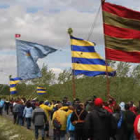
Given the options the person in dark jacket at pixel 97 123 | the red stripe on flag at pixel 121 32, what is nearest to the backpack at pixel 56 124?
the red stripe on flag at pixel 121 32

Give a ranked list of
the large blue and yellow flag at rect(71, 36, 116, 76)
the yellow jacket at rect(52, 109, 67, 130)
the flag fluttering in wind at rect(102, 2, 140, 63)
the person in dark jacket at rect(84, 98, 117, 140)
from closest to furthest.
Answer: the person in dark jacket at rect(84, 98, 117, 140)
the flag fluttering in wind at rect(102, 2, 140, 63)
the yellow jacket at rect(52, 109, 67, 130)
the large blue and yellow flag at rect(71, 36, 116, 76)

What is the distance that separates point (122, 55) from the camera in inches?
458

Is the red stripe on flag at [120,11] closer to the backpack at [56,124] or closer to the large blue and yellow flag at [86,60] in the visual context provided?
the large blue and yellow flag at [86,60]

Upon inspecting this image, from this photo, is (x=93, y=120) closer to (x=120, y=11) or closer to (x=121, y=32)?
(x=121, y=32)

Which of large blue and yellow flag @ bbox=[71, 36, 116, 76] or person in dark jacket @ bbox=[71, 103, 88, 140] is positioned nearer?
person in dark jacket @ bbox=[71, 103, 88, 140]

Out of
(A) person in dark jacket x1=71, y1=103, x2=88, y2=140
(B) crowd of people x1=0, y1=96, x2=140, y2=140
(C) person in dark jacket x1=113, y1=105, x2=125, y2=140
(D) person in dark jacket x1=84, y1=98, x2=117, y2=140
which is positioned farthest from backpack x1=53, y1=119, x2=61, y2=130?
(D) person in dark jacket x1=84, y1=98, x2=117, y2=140

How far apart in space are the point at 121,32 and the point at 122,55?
758mm

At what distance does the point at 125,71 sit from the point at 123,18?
4285 centimetres

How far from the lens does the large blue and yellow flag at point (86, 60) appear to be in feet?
52.0

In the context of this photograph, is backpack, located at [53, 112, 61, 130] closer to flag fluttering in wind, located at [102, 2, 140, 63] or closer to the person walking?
the person walking

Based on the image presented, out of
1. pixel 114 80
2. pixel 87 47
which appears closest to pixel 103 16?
pixel 87 47

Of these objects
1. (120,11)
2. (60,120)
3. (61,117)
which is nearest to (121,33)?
(120,11)

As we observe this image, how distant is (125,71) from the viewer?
53969 millimetres

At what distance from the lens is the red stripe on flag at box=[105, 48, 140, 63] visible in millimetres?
11453
